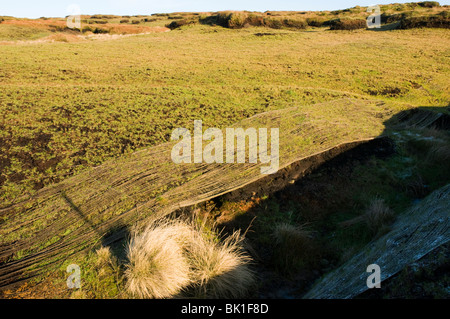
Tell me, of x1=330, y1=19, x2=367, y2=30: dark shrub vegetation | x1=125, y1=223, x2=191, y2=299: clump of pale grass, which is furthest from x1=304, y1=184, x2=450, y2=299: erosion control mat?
x1=330, y1=19, x2=367, y2=30: dark shrub vegetation

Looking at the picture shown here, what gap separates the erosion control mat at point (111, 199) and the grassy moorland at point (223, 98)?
0.18 metres

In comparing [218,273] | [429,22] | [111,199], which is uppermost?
[429,22]

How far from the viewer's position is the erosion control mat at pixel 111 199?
372cm

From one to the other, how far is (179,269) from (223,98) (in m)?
6.24

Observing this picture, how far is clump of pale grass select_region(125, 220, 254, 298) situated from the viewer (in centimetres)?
338

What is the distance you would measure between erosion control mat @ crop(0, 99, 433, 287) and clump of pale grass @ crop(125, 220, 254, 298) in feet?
2.09

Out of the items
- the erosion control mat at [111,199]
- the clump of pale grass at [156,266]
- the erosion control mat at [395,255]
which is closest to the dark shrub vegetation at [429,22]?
the erosion control mat at [111,199]

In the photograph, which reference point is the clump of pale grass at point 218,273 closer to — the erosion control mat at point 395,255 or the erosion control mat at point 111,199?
the erosion control mat at point 395,255

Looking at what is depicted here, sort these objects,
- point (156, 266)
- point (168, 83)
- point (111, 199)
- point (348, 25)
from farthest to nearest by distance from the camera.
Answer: point (348, 25) < point (168, 83) < point (111, 199) < point (156, 266)

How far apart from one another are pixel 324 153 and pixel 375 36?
13.8 metres

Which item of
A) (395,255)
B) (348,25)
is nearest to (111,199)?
(395,255)

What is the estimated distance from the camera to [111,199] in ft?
15.1

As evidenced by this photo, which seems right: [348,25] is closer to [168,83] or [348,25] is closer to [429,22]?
[429,22]

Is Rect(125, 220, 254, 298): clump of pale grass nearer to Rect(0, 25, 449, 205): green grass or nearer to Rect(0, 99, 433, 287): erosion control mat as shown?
Rect(0, 99, 433, 287): erosion control mat
